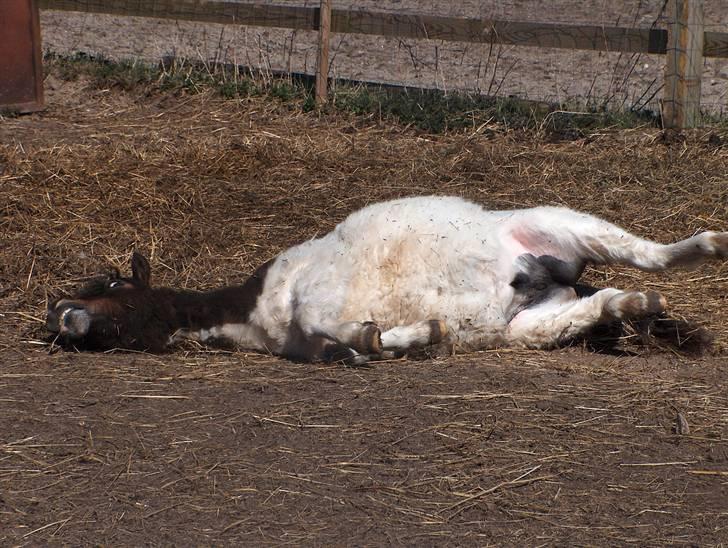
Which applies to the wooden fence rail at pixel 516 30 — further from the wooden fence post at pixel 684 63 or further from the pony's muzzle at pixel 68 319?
the pony's muzzle at pixel 68 319

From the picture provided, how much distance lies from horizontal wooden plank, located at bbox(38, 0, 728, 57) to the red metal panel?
134 cm

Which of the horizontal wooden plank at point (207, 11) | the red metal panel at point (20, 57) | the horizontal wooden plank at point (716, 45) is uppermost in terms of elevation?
the horizontal wooden plank at point (207, 11)

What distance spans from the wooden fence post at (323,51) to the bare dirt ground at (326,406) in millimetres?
2226

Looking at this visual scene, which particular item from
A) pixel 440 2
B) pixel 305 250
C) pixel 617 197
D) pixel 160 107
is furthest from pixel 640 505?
pixel 440 2

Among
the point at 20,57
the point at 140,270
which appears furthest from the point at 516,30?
the point at 140,270

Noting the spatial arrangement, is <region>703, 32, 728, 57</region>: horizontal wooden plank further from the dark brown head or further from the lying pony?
the dark brown head

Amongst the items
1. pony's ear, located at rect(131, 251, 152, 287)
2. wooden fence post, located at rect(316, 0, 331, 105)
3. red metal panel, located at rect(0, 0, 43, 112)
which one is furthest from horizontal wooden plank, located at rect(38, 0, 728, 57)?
pony's ear, located at rect(131, 251, 152, 287)

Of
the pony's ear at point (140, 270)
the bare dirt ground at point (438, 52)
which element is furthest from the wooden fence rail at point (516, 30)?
the pony's ear at point (140, 270)

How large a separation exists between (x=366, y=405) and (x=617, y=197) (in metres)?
3.68

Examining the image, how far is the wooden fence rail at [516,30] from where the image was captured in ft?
27.7

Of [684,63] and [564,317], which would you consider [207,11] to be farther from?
[564,317]

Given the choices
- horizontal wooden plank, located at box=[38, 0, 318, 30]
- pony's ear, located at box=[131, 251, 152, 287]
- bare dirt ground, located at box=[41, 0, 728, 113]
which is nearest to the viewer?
pony's ear, located at box=[131, 251, 152, 287]

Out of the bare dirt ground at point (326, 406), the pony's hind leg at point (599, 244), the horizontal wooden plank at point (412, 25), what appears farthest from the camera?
the horizontal wooden plank at point (412, 25)

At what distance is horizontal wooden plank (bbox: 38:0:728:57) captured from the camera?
28.1 feet
